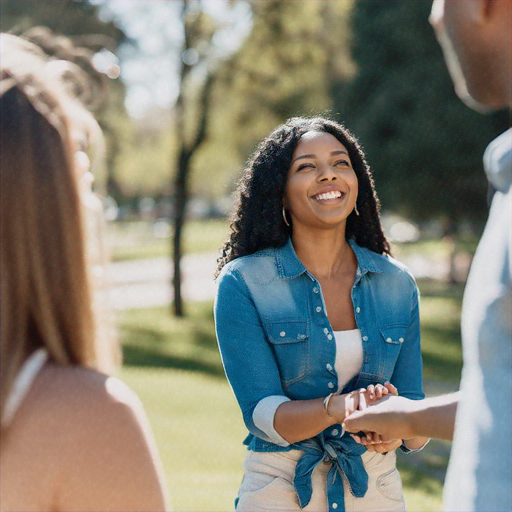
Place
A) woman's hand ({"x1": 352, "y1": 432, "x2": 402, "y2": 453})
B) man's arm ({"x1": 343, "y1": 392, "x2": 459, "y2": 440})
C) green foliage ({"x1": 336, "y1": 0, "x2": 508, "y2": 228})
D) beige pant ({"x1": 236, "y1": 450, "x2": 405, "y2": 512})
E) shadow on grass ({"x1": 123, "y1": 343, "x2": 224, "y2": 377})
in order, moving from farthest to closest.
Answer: green foliage ({"x1": 336, "y1": 0, "x2": 508, "y2": 228}), shadow on grass ({"x1": 123, "y1": 343, "x2": 224, "y2": 377}), beige pant ({"x1": 236, "y1": 450, "x2": 405, "y2": 512}), woman's hand ({"x1": 352, "y1": 432, "x2": 402, "y2": 453}), man's arm ({"x1": 343, "y1": 392, "x2": 459, "y2": 440})

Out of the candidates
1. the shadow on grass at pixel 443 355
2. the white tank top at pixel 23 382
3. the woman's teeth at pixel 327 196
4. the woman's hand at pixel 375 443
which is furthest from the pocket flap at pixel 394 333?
the shadow on grass at pixel 443 355

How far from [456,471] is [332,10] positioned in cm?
2241

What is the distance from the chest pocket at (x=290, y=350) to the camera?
2.73 m

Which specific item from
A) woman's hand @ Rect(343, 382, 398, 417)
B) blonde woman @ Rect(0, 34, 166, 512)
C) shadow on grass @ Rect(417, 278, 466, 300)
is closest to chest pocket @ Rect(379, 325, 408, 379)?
woman's hand @ Rect(343, 382, 398, 417)

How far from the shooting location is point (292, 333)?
9.02 feet

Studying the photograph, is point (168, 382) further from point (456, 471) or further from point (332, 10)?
point (332, 10)

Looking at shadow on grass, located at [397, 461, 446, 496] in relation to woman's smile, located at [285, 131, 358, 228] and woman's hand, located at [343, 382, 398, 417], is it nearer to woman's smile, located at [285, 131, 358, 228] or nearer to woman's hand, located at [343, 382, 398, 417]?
woman's smile, located at [285, 131, 358, 228]

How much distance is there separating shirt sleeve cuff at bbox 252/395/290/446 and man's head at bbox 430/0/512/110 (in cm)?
132

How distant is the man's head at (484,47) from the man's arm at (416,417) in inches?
25.6

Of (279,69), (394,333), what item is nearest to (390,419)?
(394,333)

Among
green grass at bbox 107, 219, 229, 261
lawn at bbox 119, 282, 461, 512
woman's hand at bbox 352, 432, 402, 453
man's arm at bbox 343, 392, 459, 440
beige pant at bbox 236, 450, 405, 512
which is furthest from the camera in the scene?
green grass at bbox 107, 219, 229, 261

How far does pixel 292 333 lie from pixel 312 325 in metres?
0.08

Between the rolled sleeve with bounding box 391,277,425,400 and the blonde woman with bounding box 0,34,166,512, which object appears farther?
the rolled sleeve with bounding box 391,277,425,400

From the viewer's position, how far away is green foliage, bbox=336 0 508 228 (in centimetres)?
1891
